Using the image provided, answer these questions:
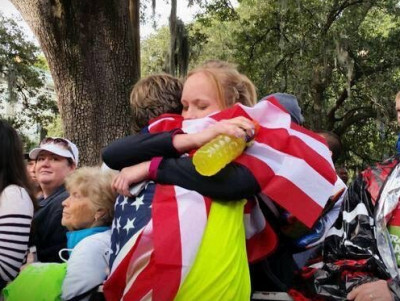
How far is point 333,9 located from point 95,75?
1048 centimetres

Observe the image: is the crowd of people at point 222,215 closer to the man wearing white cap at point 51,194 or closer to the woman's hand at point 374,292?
the woman's hand at point 374,292

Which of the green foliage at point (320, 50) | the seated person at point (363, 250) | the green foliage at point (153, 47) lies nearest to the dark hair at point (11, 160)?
the seated person at point (363, 250)

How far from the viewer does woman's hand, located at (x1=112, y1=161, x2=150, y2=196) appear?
5.88 feet

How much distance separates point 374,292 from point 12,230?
4.99 ft

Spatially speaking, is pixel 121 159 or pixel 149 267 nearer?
pixel 149 267

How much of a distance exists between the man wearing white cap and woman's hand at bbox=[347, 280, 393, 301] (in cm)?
170

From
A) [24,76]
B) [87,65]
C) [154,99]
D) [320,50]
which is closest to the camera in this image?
[154,99]

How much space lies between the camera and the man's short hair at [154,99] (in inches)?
80.9

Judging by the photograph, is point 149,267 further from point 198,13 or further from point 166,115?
point 198,13

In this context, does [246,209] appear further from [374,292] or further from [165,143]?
[374,292]

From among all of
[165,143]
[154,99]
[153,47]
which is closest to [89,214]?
[154,99]

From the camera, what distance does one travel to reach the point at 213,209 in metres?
1.66

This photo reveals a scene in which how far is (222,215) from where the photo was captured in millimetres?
1653

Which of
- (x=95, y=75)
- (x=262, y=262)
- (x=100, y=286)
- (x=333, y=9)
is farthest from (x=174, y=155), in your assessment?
(x=333, y=9)
